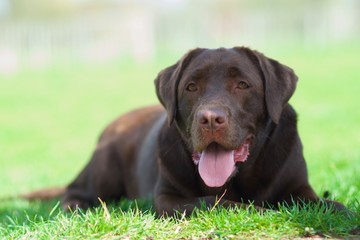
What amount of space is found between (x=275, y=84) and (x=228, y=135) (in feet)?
1.89

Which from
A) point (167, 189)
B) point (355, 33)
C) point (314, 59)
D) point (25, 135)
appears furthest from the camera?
point (355, 33)

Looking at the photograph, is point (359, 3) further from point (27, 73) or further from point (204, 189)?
point (204, 189)

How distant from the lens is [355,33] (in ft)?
127

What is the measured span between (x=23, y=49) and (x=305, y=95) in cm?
1770

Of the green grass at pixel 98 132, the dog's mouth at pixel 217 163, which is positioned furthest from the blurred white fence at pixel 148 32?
the dog's mouth at pixel 217 163

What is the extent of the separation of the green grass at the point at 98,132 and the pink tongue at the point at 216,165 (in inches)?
10.1

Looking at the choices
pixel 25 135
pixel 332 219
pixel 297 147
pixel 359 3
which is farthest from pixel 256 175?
pixel 359 3

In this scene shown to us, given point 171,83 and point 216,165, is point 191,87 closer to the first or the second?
point 171,83

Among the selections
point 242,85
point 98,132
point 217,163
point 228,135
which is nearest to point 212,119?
point 228,135

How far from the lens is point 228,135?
420 cm

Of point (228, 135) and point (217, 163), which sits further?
point (217, 163)

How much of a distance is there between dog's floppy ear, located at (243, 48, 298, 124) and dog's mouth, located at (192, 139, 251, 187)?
29cm

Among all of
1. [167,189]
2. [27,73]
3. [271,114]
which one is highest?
[271,114]

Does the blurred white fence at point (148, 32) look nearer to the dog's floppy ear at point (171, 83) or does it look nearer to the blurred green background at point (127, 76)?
the blurred green background at point (127, 76)
